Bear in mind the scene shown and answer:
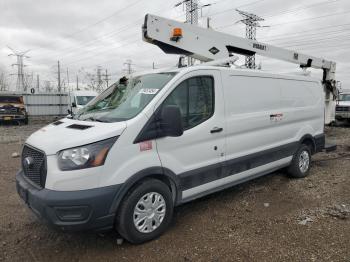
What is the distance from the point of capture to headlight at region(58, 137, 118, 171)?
319 cm

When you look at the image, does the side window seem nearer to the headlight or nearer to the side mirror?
the side mirror

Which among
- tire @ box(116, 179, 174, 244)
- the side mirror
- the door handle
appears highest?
the side mirror

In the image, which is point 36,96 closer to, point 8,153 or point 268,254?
point 8,153

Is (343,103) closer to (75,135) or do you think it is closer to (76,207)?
(75,135)

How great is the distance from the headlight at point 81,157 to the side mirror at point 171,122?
80 centimetres

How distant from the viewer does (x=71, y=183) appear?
3162 mm

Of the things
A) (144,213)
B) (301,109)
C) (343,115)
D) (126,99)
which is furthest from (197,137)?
(343,115)

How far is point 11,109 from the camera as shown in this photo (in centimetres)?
2045

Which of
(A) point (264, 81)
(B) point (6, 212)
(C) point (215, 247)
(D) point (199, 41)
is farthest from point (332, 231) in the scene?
(B) point (6, 212)

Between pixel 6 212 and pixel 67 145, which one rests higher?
pixel 67 145

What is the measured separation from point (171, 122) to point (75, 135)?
41.9 inches

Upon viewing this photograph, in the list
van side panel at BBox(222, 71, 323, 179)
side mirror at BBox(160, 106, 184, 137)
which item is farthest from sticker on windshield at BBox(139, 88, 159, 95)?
van side panel at BBox(222, 71, 323, 179)

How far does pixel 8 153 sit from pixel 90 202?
745 cm

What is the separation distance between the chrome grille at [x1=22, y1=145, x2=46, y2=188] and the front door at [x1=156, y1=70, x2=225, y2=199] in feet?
4.23
